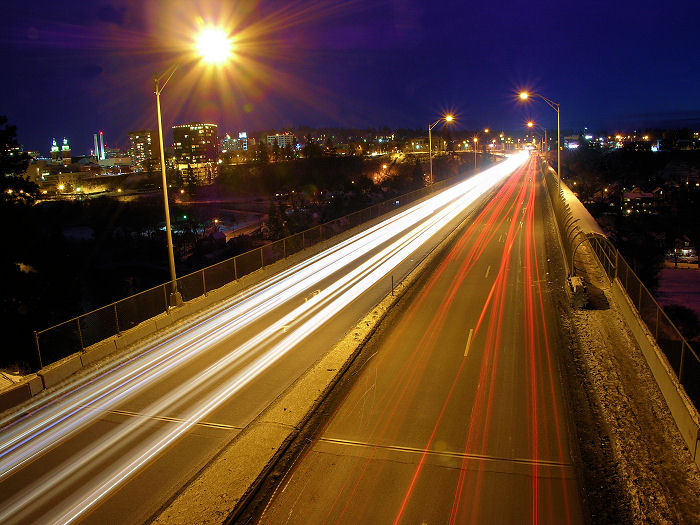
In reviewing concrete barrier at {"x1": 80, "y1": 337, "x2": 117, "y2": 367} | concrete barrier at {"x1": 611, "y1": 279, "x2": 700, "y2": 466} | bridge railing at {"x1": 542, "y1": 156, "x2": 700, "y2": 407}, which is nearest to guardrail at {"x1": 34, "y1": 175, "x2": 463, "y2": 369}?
concrete barrier at {"x1": 80, "y1": 337, "x2": 117, "y2": 367}

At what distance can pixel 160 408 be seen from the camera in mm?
10625

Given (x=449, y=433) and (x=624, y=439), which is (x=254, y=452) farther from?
(x=624, y=439)

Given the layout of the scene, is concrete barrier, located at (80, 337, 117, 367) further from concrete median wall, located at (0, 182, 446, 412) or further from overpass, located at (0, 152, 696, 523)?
overpass, located at (0, 152, 696, 523)

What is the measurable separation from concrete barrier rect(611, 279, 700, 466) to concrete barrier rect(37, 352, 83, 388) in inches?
510

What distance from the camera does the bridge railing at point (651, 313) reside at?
8.99 m

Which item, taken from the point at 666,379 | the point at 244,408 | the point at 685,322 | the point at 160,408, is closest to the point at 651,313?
the point at 666,379

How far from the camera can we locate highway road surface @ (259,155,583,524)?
7.14 metres

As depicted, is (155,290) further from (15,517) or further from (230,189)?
(230,189)

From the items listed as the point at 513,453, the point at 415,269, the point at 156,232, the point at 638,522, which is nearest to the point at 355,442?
the point at 513,453

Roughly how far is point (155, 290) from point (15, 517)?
380 inches

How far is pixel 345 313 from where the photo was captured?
673 inches

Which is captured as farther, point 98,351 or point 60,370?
point 98,351

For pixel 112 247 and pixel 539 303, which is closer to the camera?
pixel 539 303

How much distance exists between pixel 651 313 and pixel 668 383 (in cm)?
301
